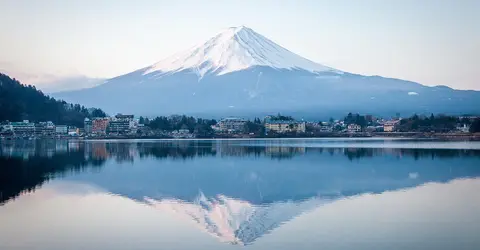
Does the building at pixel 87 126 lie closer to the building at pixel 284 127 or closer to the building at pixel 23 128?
the building at pixel 23 128

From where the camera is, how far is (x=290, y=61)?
290 feet

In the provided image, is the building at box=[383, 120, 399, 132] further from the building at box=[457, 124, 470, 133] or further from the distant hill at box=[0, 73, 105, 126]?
the distant hill at box=[0, 73, 105, 126]

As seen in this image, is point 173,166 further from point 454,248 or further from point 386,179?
point 454,248

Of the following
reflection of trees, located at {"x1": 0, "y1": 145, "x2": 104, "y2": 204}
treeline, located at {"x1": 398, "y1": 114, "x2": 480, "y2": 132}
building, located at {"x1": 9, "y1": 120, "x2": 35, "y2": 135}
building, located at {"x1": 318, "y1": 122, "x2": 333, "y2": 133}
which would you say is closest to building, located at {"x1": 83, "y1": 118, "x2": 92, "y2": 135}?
building, located at {"x1": 9, "y1": 120, "x2": 35, "y2": 135}

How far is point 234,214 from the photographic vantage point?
7.79 metres

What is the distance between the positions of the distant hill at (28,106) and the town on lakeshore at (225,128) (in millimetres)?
717

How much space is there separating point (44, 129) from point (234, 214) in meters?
41.1

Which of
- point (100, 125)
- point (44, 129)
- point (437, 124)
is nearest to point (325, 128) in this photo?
point (437, 124)

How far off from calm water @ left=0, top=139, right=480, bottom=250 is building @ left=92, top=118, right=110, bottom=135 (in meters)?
35.9

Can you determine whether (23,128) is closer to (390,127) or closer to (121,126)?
(121,126)

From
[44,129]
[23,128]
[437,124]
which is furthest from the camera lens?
[44,129]

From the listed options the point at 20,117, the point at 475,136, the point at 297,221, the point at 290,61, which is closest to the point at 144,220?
the point at 297,221

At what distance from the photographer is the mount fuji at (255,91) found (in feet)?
246

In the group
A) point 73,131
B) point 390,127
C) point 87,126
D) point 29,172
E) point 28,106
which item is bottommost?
point 29,172
